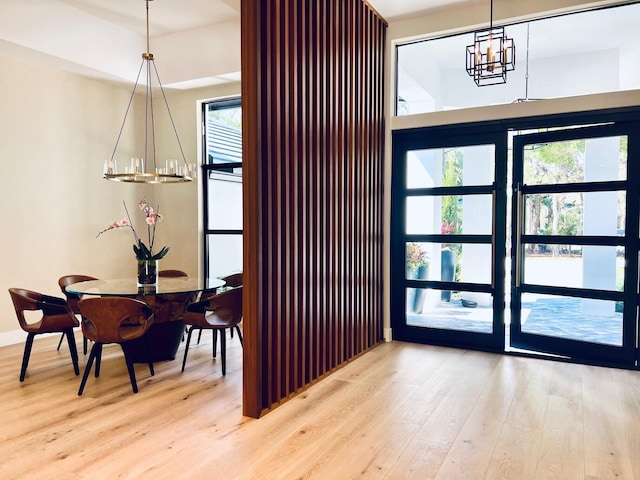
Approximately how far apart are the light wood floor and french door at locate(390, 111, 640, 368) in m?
0.51

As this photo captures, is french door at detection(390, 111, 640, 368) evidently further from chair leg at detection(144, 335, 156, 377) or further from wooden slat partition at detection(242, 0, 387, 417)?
chair leg at detection(144, 335, 156, 377)

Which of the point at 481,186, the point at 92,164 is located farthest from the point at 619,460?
the point at 92,164

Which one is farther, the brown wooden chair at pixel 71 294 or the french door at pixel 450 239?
the french door at pixel 450 239

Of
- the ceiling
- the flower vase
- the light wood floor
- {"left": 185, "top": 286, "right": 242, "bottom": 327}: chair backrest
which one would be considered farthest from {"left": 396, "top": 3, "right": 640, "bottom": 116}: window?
the flower vase

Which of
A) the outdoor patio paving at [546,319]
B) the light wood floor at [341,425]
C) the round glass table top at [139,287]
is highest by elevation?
the round glass table top at [139,287]

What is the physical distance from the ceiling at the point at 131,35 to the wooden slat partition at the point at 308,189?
1076mm

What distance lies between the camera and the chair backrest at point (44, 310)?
410 cm

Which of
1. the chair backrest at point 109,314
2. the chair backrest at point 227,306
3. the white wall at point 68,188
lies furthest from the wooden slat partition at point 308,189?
the white wall at point 68,188

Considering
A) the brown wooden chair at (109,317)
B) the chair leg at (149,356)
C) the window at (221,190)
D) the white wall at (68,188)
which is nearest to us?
the brown wooden chair at (109,317)

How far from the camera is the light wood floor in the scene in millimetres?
2652

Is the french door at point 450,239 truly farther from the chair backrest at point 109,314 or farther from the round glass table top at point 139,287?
the chair backrest at point 109,314

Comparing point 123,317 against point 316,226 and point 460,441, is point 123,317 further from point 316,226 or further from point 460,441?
point 460,441

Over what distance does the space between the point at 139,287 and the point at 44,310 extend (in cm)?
84

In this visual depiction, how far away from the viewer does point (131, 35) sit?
6172mm
